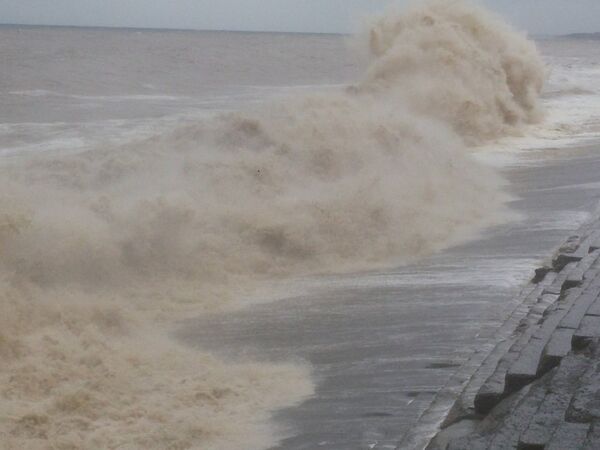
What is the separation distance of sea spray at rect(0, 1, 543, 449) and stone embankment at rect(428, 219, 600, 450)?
→ 3.96ft

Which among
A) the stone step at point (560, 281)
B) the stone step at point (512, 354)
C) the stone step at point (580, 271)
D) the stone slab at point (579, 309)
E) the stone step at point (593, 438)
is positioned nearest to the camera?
the stone step at point (593, 438)

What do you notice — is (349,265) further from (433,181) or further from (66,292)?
(433,181)

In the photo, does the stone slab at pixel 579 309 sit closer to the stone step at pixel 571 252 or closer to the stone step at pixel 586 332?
the stone step at pixel 586 332

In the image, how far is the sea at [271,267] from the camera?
19.6ft

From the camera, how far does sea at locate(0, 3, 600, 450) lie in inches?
236

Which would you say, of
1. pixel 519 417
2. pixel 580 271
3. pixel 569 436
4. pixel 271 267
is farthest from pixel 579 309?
pixel 271 267

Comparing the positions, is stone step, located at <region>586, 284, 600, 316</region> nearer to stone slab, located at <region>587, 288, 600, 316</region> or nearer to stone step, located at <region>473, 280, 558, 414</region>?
stone slab, located at <region>587, 288, 600, 316</region>

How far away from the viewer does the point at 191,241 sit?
1005cm

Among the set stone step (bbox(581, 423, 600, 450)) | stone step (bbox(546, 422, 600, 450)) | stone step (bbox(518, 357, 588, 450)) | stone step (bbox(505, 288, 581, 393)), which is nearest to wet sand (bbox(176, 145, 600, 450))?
stone step (bbox(505, 288, 581, 393))

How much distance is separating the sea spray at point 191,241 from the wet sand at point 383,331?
28 cm

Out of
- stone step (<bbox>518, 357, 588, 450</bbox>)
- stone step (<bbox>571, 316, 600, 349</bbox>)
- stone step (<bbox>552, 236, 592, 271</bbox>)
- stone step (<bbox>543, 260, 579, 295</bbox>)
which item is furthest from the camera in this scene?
stone step (<bbox>552, 236, 592, 271</bbox>)

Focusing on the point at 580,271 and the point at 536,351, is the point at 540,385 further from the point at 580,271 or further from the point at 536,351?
the point at 580,271

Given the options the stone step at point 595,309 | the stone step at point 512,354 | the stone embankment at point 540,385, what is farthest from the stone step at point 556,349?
the stone step at point 595,309

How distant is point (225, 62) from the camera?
51781 mm
